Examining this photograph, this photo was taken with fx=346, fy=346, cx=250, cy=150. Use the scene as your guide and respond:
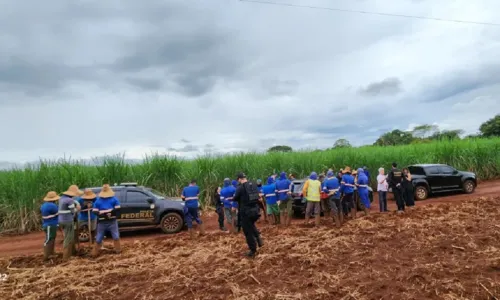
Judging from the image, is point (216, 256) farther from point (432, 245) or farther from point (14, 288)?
point (432, 245)

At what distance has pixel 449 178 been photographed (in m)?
17.8

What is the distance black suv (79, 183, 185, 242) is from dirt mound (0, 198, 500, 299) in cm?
199

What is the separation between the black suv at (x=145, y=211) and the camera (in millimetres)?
11656

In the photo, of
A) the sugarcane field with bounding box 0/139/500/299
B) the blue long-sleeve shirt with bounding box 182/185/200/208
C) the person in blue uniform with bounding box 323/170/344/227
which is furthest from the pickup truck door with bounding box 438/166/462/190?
the blue long-sleeve shirt with bounding box 182/185/200/208

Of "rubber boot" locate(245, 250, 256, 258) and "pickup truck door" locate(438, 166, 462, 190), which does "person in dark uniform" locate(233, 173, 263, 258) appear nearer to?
"rubber boot" locate(245, 250, 256, 258)

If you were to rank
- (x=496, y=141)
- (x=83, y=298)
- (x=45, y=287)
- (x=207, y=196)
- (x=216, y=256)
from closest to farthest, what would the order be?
(x=83, y=298), (x=45, y=287), (x=216, y=256), (x=207, y=196), (x=496, y=141)

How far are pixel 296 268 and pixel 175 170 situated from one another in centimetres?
1125

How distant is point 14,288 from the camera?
6668 mm

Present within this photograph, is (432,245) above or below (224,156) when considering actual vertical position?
below

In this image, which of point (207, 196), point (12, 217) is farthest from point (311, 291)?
point (12, 217)

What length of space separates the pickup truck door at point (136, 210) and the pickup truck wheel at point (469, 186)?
16.1 meters

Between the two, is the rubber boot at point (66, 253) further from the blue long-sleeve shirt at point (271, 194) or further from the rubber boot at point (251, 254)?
the blue long-sleeve shirt at point (271, 194)

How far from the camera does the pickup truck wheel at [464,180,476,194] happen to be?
59.9 ft

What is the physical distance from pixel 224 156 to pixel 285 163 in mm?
3392
